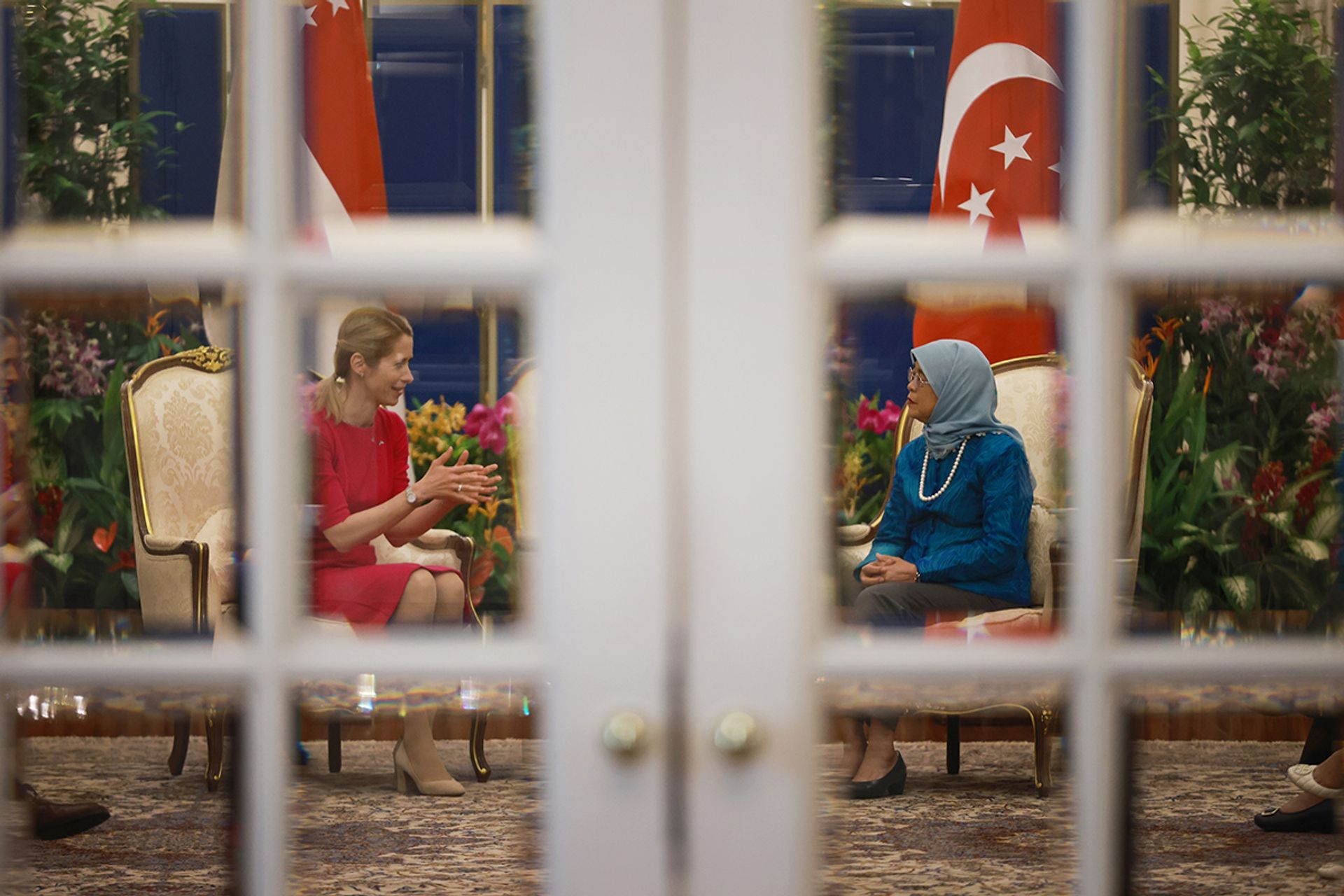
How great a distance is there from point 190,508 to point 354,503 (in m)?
0.82

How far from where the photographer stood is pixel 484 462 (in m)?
3.44

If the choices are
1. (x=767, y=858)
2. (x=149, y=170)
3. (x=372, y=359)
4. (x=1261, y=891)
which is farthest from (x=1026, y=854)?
(x=149, y=170)

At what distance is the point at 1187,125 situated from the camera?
3311 millimetres

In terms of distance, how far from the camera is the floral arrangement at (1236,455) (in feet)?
9.88

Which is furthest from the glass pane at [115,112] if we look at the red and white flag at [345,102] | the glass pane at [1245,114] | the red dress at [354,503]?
the glass pane at [1245,114]

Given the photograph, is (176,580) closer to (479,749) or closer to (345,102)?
(479,749)

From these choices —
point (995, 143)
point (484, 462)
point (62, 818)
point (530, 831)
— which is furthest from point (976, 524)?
point (62, 818)

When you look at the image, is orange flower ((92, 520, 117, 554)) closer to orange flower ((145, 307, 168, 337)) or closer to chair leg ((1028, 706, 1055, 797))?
orange flower ((145, 307, 168, 337))

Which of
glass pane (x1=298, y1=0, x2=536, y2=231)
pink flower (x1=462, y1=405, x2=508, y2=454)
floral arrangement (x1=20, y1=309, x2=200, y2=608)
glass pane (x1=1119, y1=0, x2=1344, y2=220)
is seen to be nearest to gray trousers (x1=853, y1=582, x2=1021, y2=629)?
glass pane (x1=1119, y1=0, x2=1344, y2=220)

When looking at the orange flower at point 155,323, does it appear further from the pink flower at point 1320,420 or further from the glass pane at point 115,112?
the pink flower at point 1320,420

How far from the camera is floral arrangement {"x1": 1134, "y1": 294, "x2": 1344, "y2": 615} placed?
3012 mm

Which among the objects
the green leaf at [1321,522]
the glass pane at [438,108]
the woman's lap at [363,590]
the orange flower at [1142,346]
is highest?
the glass pane at [438,108]

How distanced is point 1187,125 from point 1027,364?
81 cm

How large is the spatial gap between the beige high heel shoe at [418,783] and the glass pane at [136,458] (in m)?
0.60
